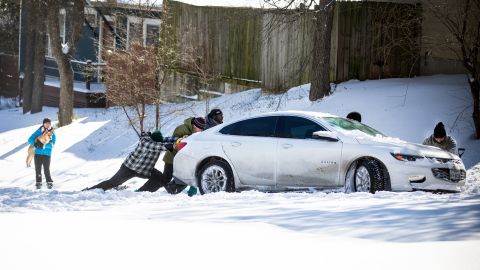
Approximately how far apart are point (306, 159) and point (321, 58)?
29.7 feet

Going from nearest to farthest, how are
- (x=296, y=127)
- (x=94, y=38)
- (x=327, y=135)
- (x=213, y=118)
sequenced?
(x=327, y=135) < (x=296, y=127) < (x=213, y=118) < (x=94, y=38)

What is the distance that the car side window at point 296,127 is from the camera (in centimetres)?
Result: 1393

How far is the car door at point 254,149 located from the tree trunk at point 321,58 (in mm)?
8233

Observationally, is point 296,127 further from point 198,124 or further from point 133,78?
point 133,78

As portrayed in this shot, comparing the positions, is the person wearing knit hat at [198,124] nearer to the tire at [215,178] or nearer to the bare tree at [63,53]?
the tire at [215,178]

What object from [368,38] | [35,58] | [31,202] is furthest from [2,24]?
[31,202]

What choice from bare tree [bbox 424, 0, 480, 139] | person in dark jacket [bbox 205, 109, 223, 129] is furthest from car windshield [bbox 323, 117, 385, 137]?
bare tree [bbox 424, 0, 480, 139]

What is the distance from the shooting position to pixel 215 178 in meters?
14.6

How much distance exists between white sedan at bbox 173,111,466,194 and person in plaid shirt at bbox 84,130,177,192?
0.73 metres

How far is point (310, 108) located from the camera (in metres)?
22.1

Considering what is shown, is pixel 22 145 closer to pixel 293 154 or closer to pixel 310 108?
pixel 310 108

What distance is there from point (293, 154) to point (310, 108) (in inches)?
330

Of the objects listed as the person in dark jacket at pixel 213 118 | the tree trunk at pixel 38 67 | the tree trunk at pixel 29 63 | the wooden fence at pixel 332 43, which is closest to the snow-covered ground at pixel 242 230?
the person in dark jacket at pixel 213 118

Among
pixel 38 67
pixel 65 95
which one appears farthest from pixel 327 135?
pixel 38 67
